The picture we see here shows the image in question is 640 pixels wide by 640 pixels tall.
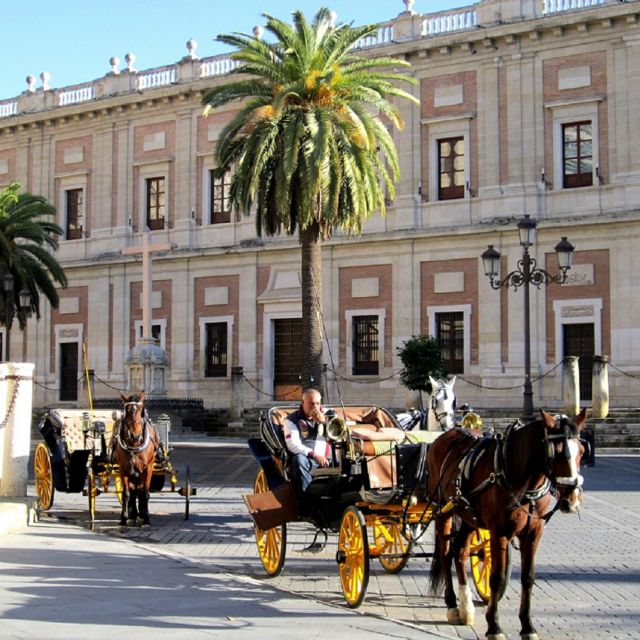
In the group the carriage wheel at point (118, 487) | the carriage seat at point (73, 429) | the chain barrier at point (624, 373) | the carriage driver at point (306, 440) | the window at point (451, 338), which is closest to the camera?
the carriage driver at point (306, 440)

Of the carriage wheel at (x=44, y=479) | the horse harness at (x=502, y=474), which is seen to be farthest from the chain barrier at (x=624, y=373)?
the horse harness at (x=502, y=474)

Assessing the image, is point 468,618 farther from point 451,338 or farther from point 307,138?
point 451,338

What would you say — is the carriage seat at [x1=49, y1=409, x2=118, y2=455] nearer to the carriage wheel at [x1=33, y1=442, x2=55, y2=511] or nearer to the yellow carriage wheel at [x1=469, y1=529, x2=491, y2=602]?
the carriage wheel at [x1=33, y1=442, x2=55, y2=511]

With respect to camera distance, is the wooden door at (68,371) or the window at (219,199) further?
the wooden door at (68,371)

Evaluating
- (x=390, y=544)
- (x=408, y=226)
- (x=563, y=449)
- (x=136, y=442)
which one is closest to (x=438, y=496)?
(x=390, y=544)

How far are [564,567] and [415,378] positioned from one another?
18.0 m

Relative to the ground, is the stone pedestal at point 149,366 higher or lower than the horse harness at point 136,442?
higher

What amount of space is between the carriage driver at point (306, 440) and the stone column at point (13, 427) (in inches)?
180

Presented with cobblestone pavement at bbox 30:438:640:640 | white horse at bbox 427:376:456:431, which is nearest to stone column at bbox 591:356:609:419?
cobblestone pavement at bbox 30:438:640:640

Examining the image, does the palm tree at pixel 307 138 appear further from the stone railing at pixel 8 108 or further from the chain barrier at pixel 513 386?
the stone railing at pixel 8 108

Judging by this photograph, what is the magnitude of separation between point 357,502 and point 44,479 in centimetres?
686

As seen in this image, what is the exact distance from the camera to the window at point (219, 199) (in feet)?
120

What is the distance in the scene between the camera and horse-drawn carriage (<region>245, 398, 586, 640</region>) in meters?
6.83

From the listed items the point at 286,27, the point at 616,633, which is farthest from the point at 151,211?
the point at 616,633
